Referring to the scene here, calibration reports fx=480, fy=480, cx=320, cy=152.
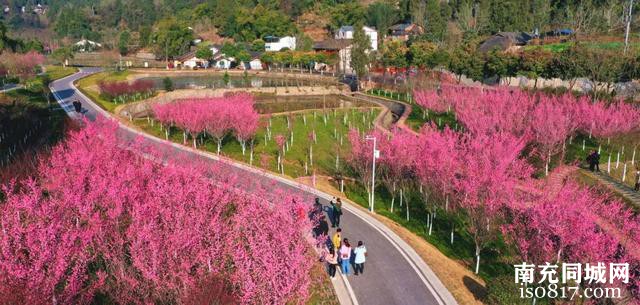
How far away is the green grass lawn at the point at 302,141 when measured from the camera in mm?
40375

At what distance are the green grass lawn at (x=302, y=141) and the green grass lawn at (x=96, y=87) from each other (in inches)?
364

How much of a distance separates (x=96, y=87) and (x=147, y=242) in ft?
210

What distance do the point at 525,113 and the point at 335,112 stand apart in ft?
75.5

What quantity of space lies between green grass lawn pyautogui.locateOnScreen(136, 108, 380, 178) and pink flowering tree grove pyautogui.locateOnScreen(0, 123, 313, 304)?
41.9 ft

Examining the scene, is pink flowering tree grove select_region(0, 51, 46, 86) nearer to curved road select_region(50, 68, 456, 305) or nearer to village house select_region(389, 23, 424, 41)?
curved road select_region(50, 68, 456, 305)

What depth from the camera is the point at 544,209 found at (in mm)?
21031

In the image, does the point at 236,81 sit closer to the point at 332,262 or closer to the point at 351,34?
the point at 351,34

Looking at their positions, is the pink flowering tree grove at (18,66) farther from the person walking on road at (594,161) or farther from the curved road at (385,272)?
the person walking on road at (594,161)

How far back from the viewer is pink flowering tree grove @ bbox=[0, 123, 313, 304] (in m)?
16.0

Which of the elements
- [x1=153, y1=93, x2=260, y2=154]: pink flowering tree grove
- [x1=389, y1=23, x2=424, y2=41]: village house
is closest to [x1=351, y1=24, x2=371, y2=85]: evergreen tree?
[x1=153, y1=93, x2=260, y2=154]: pink flowering tree grove

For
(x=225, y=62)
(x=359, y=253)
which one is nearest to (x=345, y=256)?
(x=359, y=253)

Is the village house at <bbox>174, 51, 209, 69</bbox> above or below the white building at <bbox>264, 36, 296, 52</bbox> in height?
below

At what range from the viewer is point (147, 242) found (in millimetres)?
18250

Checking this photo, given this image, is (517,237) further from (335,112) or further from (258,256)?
(335,112)
